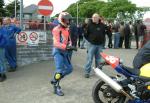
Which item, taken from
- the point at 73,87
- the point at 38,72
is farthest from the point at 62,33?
the point at 38,72

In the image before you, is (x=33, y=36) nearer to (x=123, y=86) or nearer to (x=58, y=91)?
(x=58, y=91)

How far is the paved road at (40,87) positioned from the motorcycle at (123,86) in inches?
35.1

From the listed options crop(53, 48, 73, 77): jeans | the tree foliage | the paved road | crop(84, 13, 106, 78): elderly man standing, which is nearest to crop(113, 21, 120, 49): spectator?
the paved road

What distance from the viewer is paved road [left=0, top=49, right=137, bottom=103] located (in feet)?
28.8

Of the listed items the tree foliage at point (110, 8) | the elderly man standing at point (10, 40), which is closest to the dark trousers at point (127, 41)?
the elderly man standing at point (10, 40)

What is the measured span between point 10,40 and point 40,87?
2906mm

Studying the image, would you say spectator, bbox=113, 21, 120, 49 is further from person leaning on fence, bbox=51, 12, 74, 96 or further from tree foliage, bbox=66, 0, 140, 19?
tree foliage, bbox=66, 0, 140, 19

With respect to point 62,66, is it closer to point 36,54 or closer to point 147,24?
point 36,54

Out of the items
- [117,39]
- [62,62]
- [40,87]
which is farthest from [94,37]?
[117,39]

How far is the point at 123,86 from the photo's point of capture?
289 inches

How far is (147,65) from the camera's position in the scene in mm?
7273

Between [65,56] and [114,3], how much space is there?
247ft

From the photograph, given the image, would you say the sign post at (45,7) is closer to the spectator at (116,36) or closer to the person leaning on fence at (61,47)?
the person leaning on fence at (61,47)

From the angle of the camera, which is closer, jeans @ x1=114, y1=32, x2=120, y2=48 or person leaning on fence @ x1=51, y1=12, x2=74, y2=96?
person leaning on fence @ x1=51, y1=12, x2=74, y2=96
